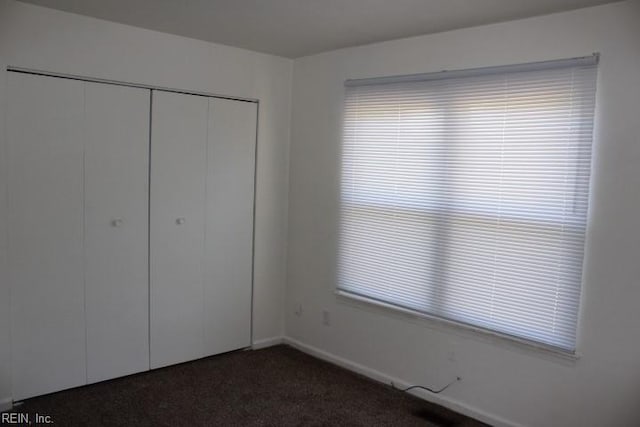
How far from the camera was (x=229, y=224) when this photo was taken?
13.3 feet

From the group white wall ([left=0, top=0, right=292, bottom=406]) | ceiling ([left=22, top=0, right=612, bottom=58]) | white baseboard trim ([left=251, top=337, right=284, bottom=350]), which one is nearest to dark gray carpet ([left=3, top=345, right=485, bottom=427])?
white baseboard trim ([left=251, top=337, right=284, bottom=350])

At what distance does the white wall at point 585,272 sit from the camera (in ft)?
8.54

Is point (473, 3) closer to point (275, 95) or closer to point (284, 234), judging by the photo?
point (275, 95)

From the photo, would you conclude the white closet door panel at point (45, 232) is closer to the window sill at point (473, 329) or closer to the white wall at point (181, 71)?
the white wall at point (181, 71)

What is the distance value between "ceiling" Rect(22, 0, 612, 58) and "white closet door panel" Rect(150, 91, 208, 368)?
560 millimetres

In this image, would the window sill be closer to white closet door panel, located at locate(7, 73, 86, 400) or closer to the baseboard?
the baseboard

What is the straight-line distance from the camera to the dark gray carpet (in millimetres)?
3064

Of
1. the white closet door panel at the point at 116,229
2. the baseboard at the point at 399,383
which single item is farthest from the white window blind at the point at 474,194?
the white closet door panel at the point at 116,229

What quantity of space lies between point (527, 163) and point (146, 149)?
8.05 feet

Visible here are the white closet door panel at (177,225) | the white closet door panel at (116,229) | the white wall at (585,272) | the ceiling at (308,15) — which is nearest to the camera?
the white wall at (585,272)

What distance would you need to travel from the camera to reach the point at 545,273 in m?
2.87

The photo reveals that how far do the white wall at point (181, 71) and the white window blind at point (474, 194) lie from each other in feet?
2.25

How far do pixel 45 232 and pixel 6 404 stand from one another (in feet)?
3.37

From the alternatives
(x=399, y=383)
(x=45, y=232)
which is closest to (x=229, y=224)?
(x=45, y=232)
